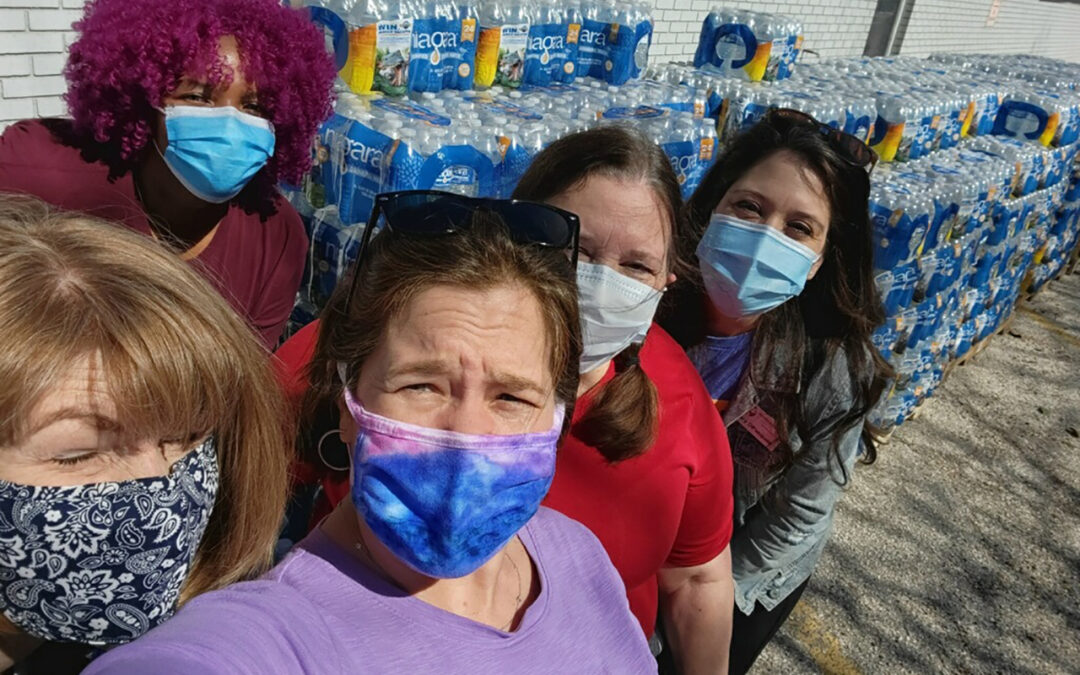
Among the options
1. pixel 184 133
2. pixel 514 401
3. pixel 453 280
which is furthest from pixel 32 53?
pixel 514 401

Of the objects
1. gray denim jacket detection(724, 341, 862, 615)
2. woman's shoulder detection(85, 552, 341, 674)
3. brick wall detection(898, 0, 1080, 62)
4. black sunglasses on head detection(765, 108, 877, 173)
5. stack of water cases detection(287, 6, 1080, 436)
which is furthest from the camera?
brick wall detection(898, 0, 1080, 62)

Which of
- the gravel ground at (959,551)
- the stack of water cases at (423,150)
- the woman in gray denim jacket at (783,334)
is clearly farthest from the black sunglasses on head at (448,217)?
the gravel ground at (959,551)

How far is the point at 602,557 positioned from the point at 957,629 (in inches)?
133

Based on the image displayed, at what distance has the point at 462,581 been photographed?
3.96ft

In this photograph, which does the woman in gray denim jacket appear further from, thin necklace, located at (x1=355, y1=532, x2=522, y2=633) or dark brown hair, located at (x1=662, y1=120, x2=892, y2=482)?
thin necklace, located at (x1=355, y1=532, x2=522, y2=633)

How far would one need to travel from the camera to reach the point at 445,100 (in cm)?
348

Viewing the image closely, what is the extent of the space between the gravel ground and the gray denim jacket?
4.55 feet

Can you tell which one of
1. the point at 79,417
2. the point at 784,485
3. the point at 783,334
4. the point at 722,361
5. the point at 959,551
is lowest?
the point at 959,551

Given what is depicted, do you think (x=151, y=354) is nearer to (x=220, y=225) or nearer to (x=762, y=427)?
(x=220, y=225)

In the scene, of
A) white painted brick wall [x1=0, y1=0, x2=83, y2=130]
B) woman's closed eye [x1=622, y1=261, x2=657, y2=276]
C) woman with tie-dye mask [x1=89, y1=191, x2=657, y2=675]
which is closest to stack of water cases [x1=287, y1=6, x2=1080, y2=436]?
woman's closed eye [x1=622, y1=261, x2=657, y2=276]

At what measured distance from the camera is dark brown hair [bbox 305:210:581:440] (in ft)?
3.84

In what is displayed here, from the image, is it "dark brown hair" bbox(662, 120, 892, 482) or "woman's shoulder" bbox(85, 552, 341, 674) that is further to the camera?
"dark brown hair" bbox(662, 120, 892, 482)

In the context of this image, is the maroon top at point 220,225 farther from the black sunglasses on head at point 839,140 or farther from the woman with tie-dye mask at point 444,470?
the black sunglasses on head at point 839,140

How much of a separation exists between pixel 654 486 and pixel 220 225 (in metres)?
1.55
